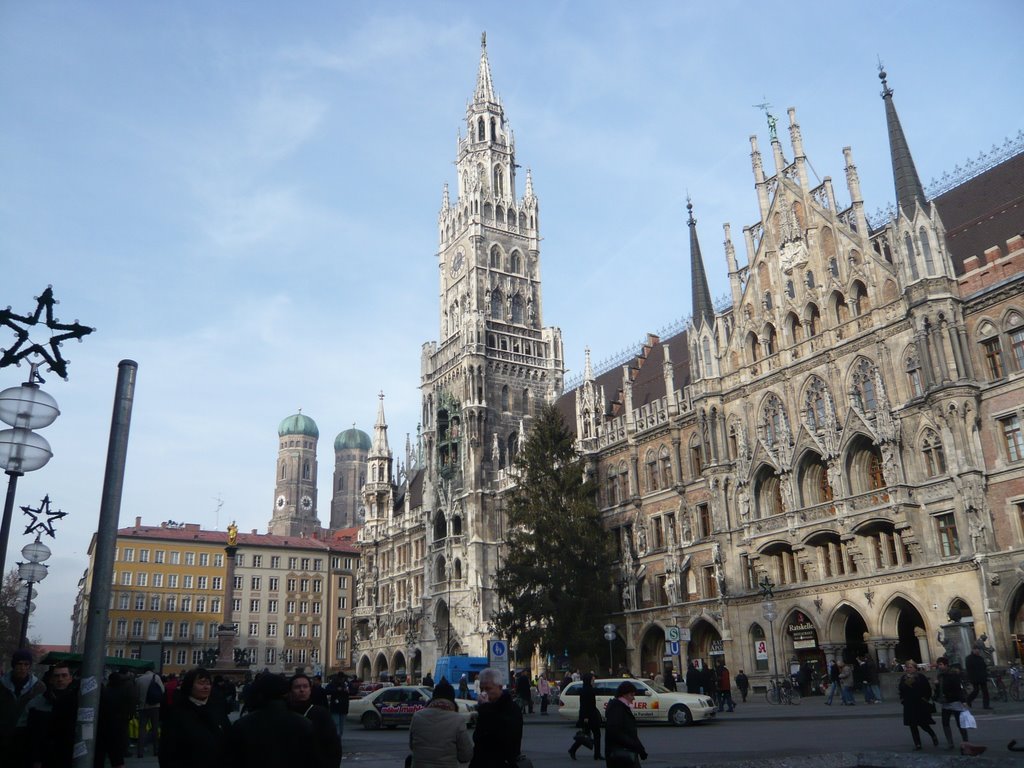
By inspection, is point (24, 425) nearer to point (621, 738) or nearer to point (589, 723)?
point (621, 738)

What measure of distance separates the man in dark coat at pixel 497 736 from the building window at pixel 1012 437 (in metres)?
26.8

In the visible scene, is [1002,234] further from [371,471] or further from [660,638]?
[371,471]

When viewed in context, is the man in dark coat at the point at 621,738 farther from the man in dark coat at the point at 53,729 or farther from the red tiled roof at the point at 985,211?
the red tiled roof at the point at 985,211

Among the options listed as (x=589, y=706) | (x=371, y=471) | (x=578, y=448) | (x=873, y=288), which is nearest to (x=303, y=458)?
(x=371, y=471)

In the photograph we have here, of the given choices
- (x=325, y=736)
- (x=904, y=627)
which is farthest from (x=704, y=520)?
(x=325, y=736)

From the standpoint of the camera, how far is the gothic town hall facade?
99.7 feet

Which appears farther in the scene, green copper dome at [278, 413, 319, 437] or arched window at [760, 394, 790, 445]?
green copper dome at [278, 413, 319, 437]

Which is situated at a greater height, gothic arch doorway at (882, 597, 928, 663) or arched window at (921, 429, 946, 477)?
arched window at (921, 429, 946, 477)

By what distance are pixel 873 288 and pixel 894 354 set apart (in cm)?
295

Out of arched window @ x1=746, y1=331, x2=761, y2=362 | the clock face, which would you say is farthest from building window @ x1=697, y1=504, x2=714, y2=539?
the clock face

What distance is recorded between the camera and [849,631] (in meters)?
36.4

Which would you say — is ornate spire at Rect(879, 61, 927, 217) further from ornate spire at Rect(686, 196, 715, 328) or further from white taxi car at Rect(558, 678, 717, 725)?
white taxi car at Rect(558, 678, 717, 725)

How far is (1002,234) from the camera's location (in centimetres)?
3316

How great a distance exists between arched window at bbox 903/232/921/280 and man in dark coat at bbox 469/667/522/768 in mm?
29385
